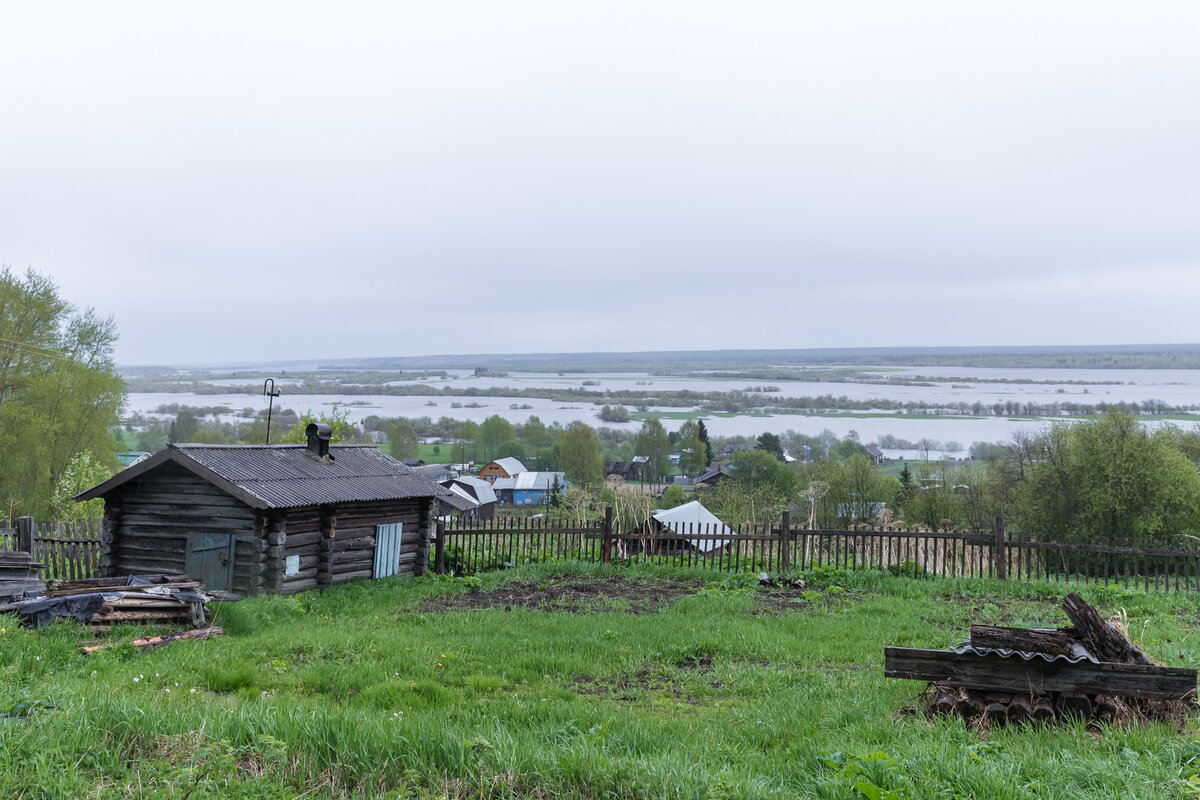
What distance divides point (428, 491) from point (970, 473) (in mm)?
58703

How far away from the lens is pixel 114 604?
1165 cm

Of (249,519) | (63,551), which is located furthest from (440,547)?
(63,551)

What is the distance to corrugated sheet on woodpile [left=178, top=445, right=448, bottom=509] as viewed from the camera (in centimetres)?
1645

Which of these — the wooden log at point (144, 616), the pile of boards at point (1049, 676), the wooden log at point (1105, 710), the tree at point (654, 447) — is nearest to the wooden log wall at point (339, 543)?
the wooden log at point (144, 616)

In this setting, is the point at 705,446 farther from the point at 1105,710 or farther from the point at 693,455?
the point at 1105,710

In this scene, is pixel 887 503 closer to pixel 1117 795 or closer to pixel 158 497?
pixel 158 497

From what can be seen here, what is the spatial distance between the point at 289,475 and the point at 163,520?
2.70m

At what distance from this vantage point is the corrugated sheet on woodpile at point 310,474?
54.0 ft

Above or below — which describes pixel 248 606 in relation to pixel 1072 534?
above

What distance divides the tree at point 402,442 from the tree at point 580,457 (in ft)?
65.6

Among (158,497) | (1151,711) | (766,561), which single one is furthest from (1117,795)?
(158,497)

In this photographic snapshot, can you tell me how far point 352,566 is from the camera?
18297mm

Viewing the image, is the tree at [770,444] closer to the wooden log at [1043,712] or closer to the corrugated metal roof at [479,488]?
the corrugated metal roof at [479,488]

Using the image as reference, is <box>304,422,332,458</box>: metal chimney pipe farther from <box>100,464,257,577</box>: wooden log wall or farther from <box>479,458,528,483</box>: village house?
<box>479,458,528,483</box>: village house
